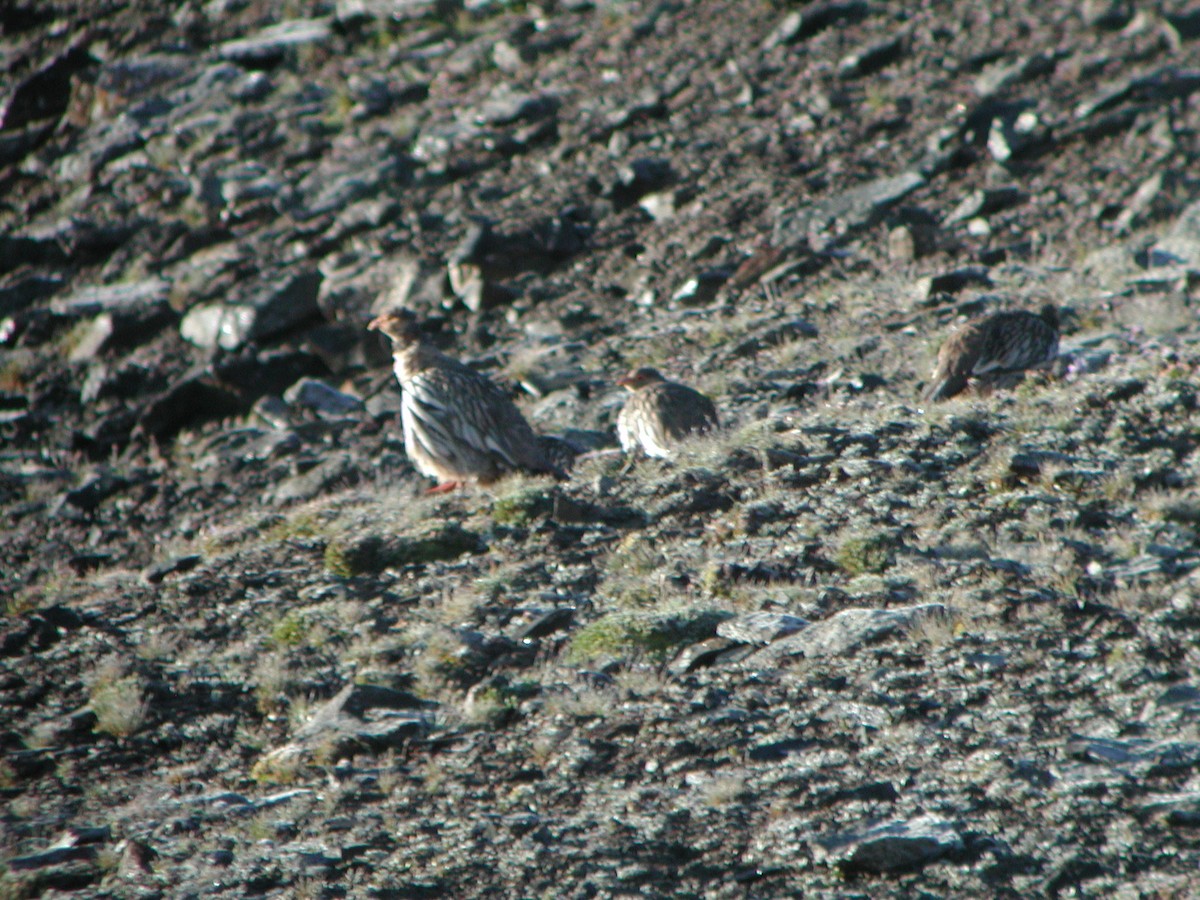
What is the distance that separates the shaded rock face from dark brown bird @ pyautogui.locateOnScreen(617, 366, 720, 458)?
0.43 m

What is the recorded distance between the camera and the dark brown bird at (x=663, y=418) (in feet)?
36.3

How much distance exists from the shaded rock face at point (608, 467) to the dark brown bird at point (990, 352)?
21 centimetres

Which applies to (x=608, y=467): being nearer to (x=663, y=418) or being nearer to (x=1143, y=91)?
(x=663, y=418)

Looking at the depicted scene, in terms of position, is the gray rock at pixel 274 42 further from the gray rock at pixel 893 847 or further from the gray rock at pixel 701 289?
the gray rock at pixel 893 847

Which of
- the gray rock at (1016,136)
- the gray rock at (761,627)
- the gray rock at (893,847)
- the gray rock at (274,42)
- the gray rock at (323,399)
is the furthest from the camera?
the gray rock at (274,42)

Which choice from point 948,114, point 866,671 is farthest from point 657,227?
point 866,671

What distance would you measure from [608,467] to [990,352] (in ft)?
10.9

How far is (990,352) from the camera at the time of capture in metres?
11.4

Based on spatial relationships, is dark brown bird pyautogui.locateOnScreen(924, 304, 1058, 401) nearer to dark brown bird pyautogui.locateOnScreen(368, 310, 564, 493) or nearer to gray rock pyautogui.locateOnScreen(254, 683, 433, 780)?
dark brown bird pyautogui.locateOnScreen(368, 310, 564, 493)

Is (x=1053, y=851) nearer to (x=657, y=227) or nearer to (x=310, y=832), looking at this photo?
(x=310, y=832)

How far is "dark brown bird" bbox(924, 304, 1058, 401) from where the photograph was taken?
1132 centimetres

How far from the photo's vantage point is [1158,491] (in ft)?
28.1

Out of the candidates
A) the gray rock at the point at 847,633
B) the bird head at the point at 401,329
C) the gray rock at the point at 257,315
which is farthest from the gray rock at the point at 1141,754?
the gray rock at the point at 257,315

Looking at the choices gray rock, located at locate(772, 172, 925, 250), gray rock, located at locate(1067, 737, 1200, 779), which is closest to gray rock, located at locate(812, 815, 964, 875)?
gray rock, located at locate(1067, 737, 1200, 779)
